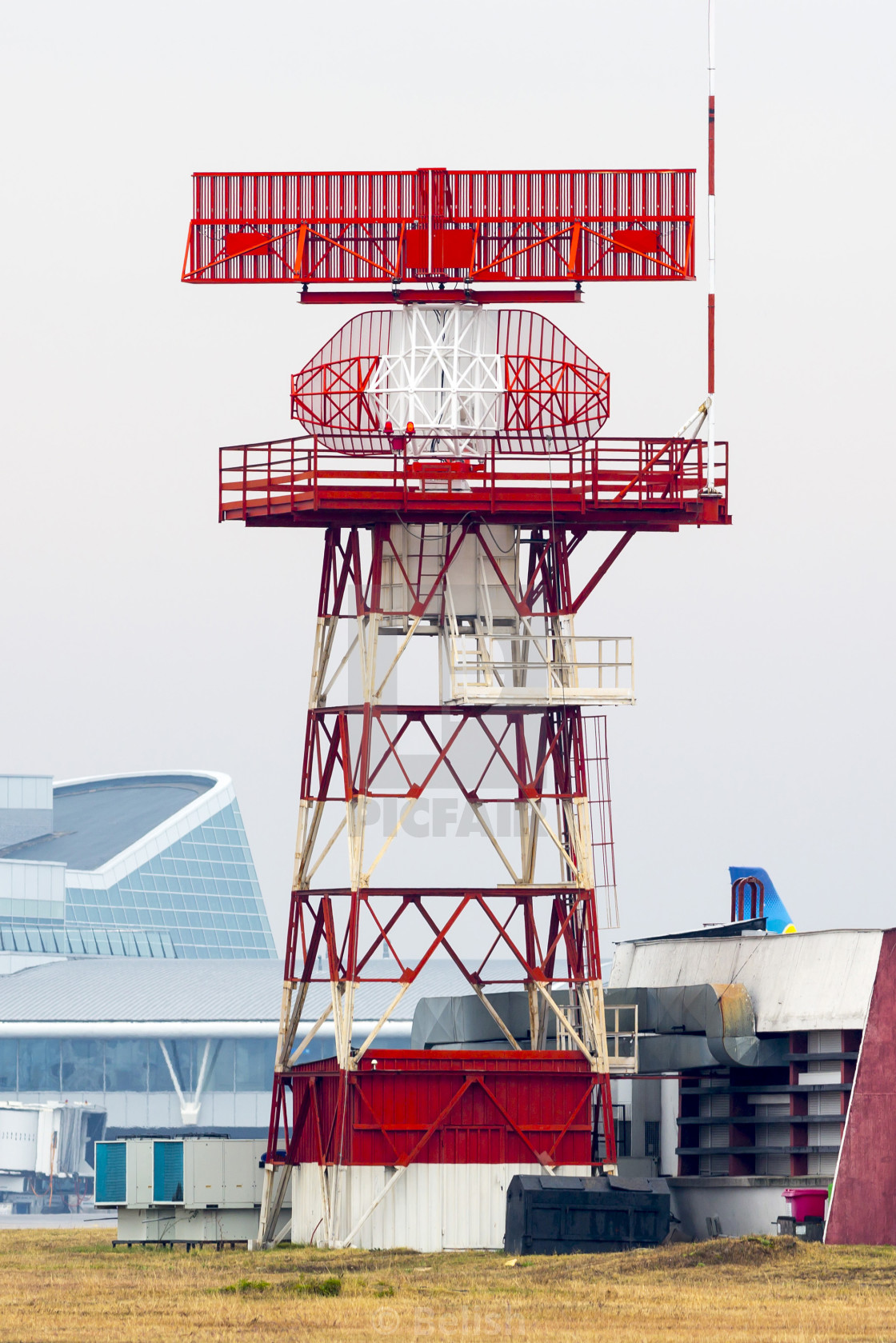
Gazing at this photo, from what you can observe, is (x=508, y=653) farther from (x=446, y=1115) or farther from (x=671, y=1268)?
(x=671, y=1268)

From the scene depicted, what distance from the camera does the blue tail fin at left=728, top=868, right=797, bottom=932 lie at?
7588 centimetres

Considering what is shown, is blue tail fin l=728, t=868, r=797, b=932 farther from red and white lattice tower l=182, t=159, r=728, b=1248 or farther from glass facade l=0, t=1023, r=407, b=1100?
glass facade l=0, t=1023, r=407, b=1100

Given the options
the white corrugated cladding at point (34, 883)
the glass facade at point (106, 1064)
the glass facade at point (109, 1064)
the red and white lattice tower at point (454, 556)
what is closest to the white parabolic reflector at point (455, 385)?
the red and white lattice tower at point (454, 556)

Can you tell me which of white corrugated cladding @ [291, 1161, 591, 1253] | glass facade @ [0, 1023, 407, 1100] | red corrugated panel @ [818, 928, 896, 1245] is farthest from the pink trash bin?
glass facade @ [0, 1023, 407, 1100]

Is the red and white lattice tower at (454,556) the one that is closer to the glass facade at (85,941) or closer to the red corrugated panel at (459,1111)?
the red corrugated panel at (459,1111)

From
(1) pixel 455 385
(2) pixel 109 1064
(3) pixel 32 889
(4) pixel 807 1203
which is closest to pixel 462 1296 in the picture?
(4) pixel 807 1203

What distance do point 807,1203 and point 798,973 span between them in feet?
19.5

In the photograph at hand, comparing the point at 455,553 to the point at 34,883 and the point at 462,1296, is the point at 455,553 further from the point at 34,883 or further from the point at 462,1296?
the point at 34,883

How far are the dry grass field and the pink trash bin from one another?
295cm

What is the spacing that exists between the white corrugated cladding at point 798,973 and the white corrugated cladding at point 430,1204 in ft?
21.7

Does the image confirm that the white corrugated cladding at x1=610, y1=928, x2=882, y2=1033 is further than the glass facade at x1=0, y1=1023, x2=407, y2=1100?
No

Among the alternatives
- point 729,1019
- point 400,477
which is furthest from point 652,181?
point 729,1019

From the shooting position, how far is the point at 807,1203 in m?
60.4

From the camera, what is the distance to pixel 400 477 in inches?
2547
